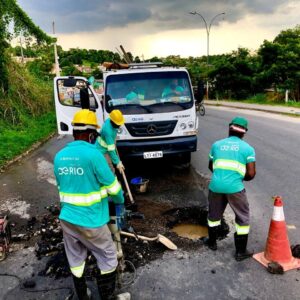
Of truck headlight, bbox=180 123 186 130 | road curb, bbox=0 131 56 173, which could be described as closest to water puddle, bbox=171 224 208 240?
truck headlight, bbox=180 123 186 130

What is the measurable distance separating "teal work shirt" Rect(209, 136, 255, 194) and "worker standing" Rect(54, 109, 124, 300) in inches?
60.4

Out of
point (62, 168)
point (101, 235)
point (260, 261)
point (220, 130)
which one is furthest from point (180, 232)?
point (220, 130)

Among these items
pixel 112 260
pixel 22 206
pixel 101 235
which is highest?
pixel 101 235

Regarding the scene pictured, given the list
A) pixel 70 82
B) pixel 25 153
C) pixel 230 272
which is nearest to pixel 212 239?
pixel 230 272

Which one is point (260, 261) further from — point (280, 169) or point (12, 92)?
point (12, 92)

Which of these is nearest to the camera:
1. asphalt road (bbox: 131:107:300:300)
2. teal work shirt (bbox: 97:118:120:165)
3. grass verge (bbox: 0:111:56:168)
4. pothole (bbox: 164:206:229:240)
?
asphalt road (bbox: 131:107:300:300)

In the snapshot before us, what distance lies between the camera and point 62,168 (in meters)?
3.30

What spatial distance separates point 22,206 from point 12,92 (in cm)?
1270

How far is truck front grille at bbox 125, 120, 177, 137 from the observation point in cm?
789

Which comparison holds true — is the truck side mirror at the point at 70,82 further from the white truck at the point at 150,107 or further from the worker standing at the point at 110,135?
the worker standing at the point at 110,135

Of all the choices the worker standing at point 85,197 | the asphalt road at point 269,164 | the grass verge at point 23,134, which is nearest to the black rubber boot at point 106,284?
the worker standing at point 85,197

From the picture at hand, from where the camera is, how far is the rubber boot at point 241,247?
4520 millimetres

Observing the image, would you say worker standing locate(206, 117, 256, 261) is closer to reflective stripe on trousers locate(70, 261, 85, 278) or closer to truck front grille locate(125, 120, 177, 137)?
reflective stripe on trousers locate(70, 261, 85, 278)

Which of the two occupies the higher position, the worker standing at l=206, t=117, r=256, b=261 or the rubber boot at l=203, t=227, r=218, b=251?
the worker standing at l=206, t=117, r=256, b=261
